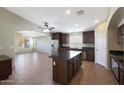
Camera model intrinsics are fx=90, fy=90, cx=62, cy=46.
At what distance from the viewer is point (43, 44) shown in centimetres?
1163

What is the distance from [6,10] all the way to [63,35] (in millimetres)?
5594

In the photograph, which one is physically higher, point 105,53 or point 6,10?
point 6,10

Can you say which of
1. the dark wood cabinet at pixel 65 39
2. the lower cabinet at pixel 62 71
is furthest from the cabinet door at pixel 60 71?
the dark wood cabinet at pixel 65 39

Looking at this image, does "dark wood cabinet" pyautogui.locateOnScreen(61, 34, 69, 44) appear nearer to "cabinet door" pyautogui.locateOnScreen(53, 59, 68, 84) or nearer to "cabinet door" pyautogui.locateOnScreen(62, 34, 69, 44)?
"cabinet door" pyautogui.locateOnScreen(62, 34, 69, 44)

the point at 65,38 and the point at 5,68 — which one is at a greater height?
the point at 65,38

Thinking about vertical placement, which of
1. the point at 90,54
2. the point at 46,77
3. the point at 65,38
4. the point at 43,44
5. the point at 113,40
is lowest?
the point at 46,77

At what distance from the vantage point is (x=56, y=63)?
9.98 ft

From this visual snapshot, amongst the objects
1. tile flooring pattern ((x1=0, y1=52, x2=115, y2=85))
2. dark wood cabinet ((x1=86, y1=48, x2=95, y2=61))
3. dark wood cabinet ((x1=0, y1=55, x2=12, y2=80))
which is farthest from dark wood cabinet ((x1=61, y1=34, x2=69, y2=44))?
dark wood cabinet ((x1=0, y1=55, x2=12, y2=80))

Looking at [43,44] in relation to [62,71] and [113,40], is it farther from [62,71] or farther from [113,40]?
[62,71]

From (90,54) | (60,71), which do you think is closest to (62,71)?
(60,71)

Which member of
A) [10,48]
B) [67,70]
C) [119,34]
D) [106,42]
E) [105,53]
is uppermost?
[119,34]

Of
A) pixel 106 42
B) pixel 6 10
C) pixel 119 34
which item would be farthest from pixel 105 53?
pixel 6 10

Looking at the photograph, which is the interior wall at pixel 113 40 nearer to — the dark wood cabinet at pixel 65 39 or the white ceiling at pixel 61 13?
the white ceiling at pixel 61 13
